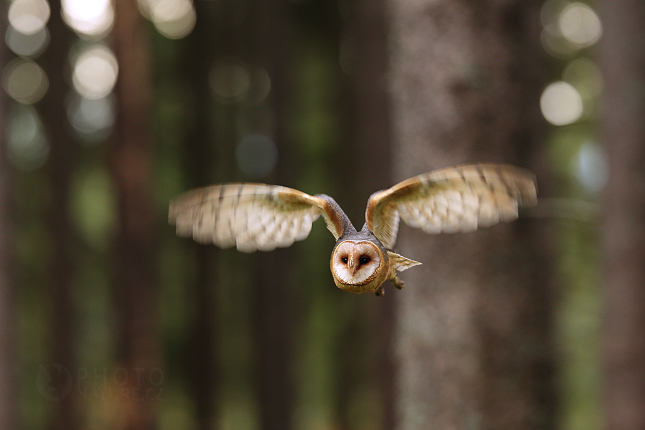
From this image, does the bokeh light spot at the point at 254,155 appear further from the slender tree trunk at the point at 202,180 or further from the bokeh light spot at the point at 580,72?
the bokeh light spot at the point at 580,72

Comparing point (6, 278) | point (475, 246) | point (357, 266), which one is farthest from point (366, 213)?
point (6, 278)

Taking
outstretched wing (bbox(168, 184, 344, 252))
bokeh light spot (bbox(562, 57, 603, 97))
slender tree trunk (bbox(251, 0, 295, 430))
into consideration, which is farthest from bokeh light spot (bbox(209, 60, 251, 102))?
outstretched wing (bbox(168, 184, 344, 252))

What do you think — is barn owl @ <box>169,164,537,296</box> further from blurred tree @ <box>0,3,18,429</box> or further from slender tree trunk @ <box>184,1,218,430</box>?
slender tree trunk @ <box>184,1,218,430</box>

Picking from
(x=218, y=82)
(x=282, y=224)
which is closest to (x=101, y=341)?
(x=218, y=82)

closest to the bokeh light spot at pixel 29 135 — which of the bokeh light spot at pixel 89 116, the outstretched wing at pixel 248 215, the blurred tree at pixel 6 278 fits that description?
the bokeh light spot at pixel 89 116

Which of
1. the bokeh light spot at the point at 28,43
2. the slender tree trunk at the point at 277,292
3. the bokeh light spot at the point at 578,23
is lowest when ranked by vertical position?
the slender tree trunk at the point at 277,292
